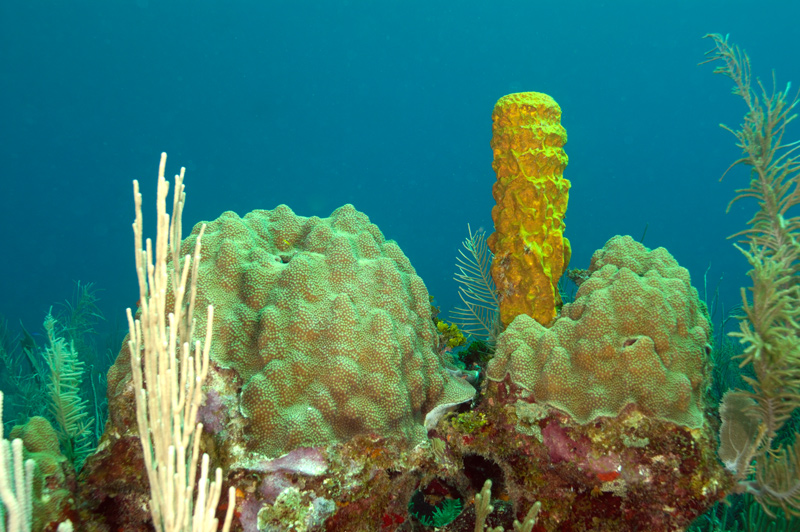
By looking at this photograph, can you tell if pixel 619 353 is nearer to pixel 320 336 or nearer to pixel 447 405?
pixel 447 405

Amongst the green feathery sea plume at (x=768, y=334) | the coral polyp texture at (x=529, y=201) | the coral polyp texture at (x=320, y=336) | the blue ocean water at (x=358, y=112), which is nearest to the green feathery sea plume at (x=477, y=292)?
the coral polyp texture at (x=529, y=201)

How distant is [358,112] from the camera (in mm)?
91625

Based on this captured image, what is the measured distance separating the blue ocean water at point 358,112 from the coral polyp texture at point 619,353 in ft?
185

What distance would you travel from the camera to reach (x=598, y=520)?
7.91ft

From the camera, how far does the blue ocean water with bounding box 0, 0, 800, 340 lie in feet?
227

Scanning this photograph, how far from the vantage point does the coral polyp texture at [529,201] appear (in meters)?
3.55

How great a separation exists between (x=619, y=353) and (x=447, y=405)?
3.66 feet

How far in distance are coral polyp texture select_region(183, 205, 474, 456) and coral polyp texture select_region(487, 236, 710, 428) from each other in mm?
539

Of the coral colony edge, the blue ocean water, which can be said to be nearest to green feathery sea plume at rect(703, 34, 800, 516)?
the coral colony edge

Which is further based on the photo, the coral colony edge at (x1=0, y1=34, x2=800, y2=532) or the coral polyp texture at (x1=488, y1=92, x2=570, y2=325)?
the coral polyp texture at (x1=488, y1=92, x2=570, y2=325)

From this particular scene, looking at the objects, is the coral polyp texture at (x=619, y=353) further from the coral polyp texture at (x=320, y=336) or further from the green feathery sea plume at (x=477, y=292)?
the green feathery sea plume at (x=477, y=292)

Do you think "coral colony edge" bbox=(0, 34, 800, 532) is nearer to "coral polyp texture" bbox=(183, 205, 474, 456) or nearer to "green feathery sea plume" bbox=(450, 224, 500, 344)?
"coral polyp texture" bbox=(183, 205, 474, 456)

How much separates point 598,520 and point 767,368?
1212mm

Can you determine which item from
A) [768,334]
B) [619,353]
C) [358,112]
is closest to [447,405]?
→ [619,353]
